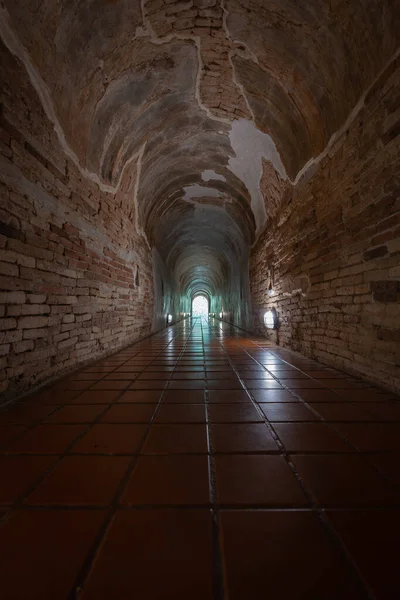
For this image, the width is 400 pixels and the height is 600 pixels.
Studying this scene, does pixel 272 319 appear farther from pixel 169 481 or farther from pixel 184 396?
pixel 169 481

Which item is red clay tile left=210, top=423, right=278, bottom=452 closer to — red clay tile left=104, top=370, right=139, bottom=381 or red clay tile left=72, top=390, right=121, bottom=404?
red clay tile left=72, top=390, right=121, bottom=404

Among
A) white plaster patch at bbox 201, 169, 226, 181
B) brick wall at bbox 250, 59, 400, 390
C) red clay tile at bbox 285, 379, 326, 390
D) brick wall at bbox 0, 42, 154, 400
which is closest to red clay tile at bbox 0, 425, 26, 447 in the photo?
brick wall at bbox 0, 42, 154, 400

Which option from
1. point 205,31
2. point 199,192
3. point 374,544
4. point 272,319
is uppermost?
point 199,192

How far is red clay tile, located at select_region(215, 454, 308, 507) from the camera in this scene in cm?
118

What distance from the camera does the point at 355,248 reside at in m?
3.14

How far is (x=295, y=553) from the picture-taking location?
93cm

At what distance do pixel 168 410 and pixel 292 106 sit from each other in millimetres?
4758

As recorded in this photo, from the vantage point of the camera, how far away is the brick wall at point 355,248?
2570mm

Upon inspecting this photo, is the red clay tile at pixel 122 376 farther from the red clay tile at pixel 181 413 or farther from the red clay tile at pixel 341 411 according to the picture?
the red clay tile at pixel 341 411

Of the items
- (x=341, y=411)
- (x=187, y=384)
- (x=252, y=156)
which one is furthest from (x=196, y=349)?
(x=252, y=156)

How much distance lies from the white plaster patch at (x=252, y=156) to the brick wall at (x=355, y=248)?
958mm

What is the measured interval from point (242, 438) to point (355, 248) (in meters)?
2.69

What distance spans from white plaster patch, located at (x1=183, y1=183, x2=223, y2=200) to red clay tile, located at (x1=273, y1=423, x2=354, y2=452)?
7499mm

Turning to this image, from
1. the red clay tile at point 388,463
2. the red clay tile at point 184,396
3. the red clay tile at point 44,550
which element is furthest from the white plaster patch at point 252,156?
the red clay tile at point 44,550
